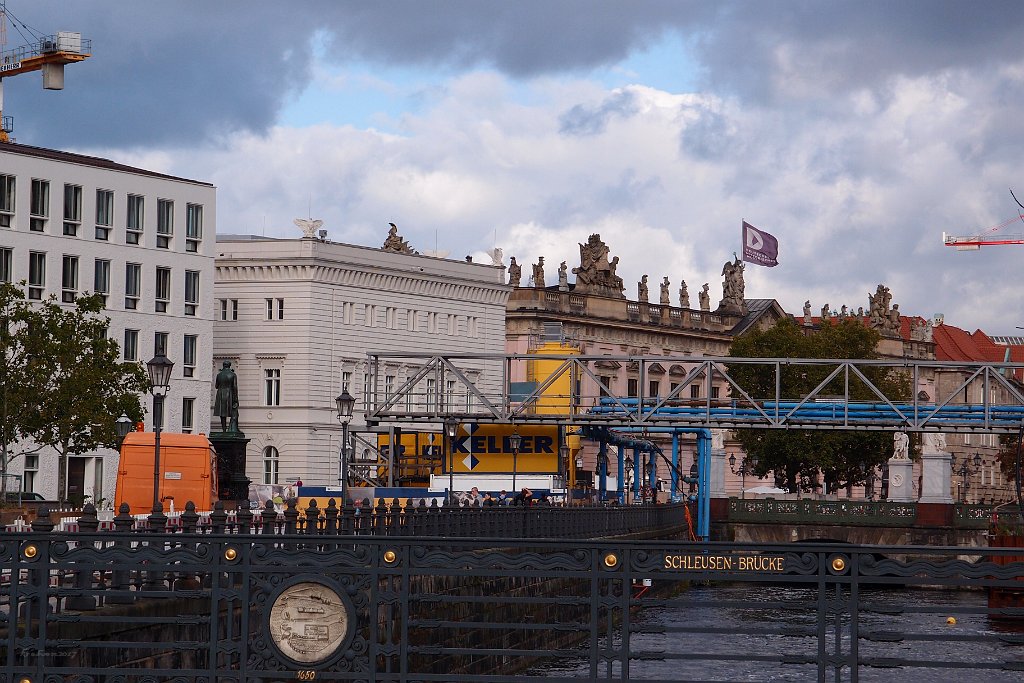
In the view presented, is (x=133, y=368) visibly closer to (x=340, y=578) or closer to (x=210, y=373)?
(x=210, y=373)

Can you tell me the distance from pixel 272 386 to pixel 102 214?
58.6ft

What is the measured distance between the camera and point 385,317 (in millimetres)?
103062

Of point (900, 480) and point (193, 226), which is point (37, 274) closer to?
point (193, 226)

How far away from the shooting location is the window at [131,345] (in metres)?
84.2

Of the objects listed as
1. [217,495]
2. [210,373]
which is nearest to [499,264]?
[210,373]

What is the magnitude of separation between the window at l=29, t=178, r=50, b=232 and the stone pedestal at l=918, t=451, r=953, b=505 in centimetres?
4788

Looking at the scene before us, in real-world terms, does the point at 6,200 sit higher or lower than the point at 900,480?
higher

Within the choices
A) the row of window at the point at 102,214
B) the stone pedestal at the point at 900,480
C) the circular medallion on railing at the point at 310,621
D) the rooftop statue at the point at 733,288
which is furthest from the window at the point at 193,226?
the circular medallion on railing at the point at 310,621

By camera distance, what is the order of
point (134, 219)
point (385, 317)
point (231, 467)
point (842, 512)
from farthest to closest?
point (385, 317) < point (842, 512) < point (134, 219) < point (231, 467)

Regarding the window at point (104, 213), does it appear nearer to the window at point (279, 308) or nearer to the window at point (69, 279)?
the window at point (69, 279)

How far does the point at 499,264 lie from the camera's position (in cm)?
11312

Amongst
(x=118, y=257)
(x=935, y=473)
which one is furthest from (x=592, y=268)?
(x=118, y=257)

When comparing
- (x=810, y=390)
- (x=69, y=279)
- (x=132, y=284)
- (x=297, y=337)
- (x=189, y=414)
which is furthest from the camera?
(x=810, y=390)

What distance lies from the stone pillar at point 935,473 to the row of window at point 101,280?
130 ft
